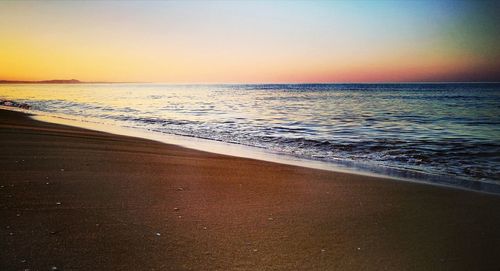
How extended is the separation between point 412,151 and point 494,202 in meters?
4.98

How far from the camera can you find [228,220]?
3713 millimetres

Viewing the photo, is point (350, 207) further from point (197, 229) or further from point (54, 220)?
point (54, 220)

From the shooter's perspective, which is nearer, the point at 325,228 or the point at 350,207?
the point at 325,228

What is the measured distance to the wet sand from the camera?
9.32 feet

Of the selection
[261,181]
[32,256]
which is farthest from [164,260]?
[261,181]

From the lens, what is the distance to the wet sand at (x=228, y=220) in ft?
9.32

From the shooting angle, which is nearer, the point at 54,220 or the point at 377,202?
the point at 54,220

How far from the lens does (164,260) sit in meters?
2.78

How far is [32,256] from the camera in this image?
8.84 ft

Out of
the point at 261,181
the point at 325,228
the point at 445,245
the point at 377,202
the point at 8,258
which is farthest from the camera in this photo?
the point at 261,181

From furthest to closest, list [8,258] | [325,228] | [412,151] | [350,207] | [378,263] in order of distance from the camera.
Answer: [412,151] → [350,207] → [325,228] → [378,263] → [8,258]

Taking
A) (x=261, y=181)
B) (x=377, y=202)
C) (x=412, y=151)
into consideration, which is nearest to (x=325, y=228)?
(x=377, y=202)

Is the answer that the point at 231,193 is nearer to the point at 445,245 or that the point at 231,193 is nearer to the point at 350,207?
the point at 350,207

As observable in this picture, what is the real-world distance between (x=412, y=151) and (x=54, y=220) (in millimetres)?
8750
